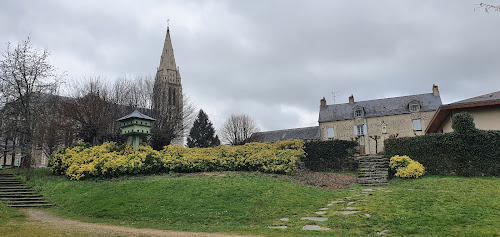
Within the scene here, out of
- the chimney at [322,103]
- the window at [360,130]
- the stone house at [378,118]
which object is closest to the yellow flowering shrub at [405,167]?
the stone house at [378,118]

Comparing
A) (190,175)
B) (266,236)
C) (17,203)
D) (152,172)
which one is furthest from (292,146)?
(17,203)

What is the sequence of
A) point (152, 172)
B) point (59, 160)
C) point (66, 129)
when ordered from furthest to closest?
point (66, 129)
point (59, 160)
point (152, 172)

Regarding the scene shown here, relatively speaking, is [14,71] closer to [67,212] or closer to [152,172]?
[152,172]

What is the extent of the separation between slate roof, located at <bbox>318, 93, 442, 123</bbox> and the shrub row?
24441 mm

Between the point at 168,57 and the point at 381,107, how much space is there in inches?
1504

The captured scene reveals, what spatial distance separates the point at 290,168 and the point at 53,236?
10776 millimetres

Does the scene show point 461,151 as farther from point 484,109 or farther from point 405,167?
point 484,109

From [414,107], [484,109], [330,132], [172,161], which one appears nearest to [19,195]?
[172,161]

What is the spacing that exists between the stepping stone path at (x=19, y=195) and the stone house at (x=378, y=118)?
1231 inches

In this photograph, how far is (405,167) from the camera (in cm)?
1526

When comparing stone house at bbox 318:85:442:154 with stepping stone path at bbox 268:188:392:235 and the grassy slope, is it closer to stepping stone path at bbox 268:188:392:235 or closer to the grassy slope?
the grassy slope

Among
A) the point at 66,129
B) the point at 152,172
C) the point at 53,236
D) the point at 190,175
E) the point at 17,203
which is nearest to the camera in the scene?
the point at 53,236

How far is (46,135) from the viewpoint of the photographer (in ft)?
72.6

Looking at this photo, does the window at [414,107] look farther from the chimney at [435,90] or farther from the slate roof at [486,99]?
the slate roof at [486,99]
